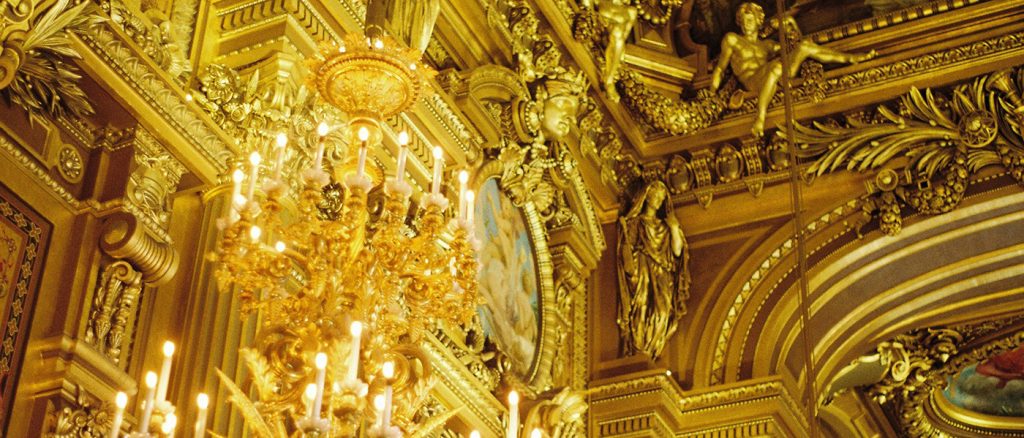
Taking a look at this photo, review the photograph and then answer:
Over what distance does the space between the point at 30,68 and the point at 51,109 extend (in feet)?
0.77

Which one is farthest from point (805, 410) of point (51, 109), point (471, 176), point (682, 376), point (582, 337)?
point (51, 109)

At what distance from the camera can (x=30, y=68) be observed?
5.36 meters

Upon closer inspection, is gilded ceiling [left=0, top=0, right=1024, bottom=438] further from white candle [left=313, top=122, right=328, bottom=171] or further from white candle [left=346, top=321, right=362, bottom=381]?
white candle [left=346, top=321, right=362, bottom=381]

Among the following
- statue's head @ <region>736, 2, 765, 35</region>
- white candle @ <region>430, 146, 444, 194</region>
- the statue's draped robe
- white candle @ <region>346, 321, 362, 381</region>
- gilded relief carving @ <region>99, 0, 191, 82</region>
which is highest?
statue's head @ <region>736, 2, 765, 35</region>

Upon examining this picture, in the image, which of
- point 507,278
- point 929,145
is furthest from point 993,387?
point 507,278

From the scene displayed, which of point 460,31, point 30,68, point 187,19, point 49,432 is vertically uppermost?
point 460,31

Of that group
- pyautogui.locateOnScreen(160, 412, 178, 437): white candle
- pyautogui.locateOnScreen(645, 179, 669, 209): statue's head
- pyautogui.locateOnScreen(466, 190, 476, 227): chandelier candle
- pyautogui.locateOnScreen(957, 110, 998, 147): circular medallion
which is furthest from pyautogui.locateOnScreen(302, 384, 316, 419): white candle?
pyautogui.locateOnScreen(957, 110, 998, 147): circular medallion

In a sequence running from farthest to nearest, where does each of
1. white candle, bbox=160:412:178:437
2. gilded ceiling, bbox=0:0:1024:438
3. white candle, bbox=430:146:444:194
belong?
gilded ceiling, bbox=0:0:1024:438, white candle, bbox=430:146:444:194, white candle, bbox=160:412:178:437

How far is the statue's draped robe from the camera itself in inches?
366

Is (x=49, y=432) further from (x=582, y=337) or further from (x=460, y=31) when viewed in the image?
(x=582, y=337)

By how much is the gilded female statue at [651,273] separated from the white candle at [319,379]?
5056mm

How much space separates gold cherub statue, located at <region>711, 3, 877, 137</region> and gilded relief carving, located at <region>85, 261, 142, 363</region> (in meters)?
5.15

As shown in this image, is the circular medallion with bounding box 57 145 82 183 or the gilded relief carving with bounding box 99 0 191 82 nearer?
the circular medallion with bounding box 57 145 82 183

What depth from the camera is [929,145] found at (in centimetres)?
961
